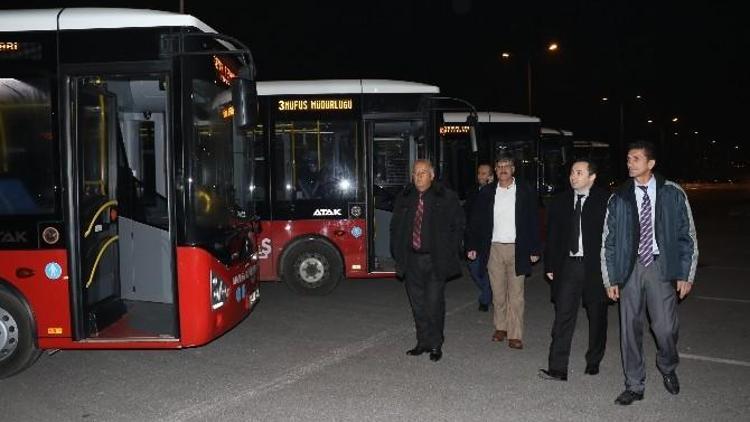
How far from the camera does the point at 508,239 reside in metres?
7.07

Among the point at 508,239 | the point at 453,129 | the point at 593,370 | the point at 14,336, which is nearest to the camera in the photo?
the point at 14,336

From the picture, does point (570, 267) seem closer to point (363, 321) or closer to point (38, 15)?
point (363, 321)

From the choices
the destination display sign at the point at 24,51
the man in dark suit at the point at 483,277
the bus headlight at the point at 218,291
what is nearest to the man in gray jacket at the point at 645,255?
the bus headlight at the point at 218,291

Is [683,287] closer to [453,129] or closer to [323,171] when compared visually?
[323,171]

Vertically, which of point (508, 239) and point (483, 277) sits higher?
point (508, 239)

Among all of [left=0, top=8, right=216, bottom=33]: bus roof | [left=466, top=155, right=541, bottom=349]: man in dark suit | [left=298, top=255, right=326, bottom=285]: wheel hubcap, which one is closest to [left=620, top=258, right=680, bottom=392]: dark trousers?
[left=466, top=155, right=541, bottom=349]: man in dark suit

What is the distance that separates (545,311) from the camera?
902 cm

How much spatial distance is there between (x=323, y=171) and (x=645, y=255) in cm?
551

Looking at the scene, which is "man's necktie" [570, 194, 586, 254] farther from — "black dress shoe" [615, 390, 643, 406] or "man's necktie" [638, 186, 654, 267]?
"black dress shoe" [615, 390, 643, 406]

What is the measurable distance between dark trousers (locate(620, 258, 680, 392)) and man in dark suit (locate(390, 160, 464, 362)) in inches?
66.9

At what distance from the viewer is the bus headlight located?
20.2 feet

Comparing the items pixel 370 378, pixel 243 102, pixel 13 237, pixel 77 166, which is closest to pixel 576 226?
pixel 370 378

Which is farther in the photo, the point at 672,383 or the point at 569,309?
the point at 569,309

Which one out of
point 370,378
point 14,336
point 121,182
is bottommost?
point 370,378
